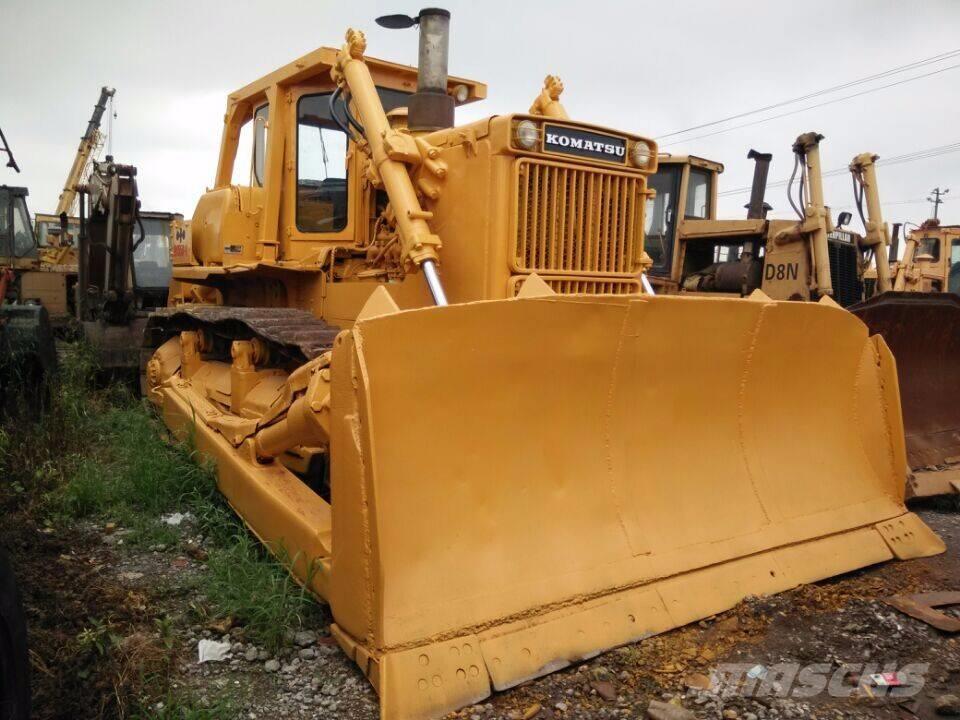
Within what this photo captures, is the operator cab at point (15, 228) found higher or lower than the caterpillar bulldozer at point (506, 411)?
higher

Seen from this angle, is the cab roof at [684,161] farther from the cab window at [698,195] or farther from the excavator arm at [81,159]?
the excavator arm at [81,159]

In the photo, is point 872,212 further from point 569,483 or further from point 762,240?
point 569,483

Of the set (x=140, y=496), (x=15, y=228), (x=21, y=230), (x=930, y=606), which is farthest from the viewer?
(x=21, y=230)

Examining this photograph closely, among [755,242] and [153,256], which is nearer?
[755,242]

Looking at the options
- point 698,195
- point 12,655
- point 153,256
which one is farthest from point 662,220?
point 12,655

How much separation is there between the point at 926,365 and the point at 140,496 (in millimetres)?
5146

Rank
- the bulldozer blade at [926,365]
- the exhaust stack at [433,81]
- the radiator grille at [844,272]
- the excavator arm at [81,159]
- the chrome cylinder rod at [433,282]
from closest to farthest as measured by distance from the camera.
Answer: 1. the chrome cylinder rod at [433,282]
2. the exhaust stack at [433,81]
3. the bulldozer blade at [926,365]
4. the radiator grille at [844,272]
5. the excavator arm at [81,159]

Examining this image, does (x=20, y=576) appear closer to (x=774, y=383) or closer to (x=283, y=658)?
(x=283, y=658)

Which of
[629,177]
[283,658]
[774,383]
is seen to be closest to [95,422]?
[283,658]

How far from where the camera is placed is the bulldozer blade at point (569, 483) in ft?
8.60

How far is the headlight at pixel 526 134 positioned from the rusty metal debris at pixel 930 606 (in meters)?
2.56

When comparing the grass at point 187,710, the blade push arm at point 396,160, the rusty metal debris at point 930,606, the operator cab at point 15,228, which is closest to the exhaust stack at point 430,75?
the blade push arm at point 396,160

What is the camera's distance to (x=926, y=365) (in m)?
5.34

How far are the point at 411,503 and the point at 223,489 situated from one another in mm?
2121
